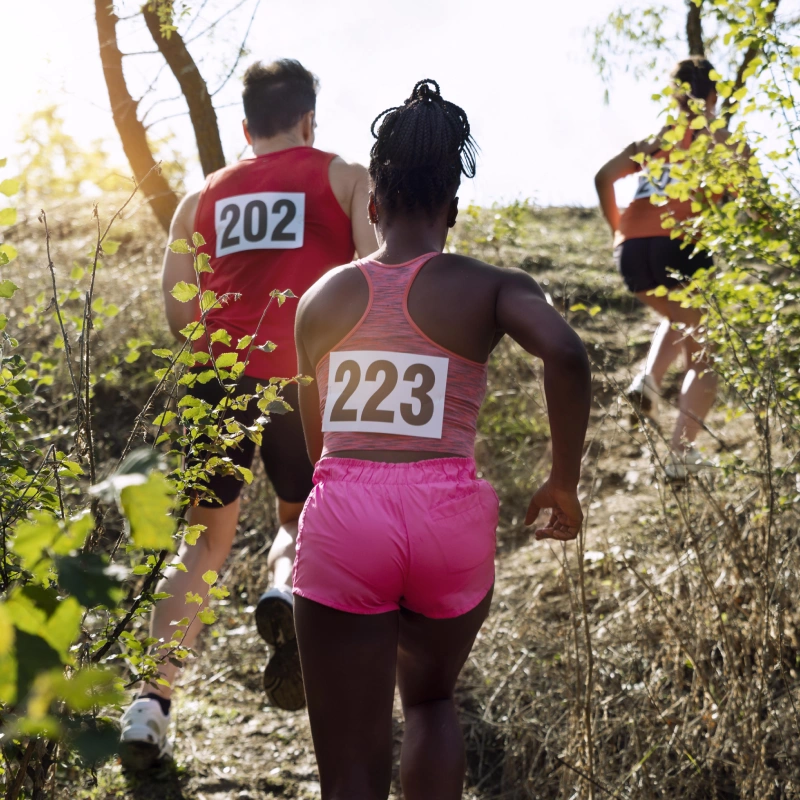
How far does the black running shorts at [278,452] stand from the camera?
2.89 meters

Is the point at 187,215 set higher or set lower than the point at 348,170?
lower

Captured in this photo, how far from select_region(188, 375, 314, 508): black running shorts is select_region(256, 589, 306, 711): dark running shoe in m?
0.38

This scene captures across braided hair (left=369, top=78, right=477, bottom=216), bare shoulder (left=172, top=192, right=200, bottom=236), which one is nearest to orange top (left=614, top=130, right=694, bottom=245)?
bare shoulder (left=172, top=192, right=200, bottom=236)

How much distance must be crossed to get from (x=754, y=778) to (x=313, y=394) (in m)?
1.38

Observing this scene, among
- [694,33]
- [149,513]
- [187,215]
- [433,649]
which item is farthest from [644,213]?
[694,33]

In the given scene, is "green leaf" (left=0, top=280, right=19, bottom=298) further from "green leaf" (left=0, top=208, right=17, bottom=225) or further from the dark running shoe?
the dark running shoe

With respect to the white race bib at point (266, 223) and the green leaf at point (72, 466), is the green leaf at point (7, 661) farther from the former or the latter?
the white race bib at point (266, 223)

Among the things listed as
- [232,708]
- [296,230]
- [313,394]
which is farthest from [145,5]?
[232,708]

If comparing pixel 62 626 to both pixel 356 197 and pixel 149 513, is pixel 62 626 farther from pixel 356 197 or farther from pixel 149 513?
pixel 356 197

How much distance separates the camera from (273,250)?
114 inches

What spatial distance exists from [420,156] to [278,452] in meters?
1.26

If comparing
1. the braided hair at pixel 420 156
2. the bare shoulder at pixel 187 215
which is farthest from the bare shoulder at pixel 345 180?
the braided hair at pixel 420 156

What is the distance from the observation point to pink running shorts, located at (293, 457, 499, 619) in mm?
1726

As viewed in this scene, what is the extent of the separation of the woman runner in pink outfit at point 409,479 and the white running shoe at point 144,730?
104 centimetres
